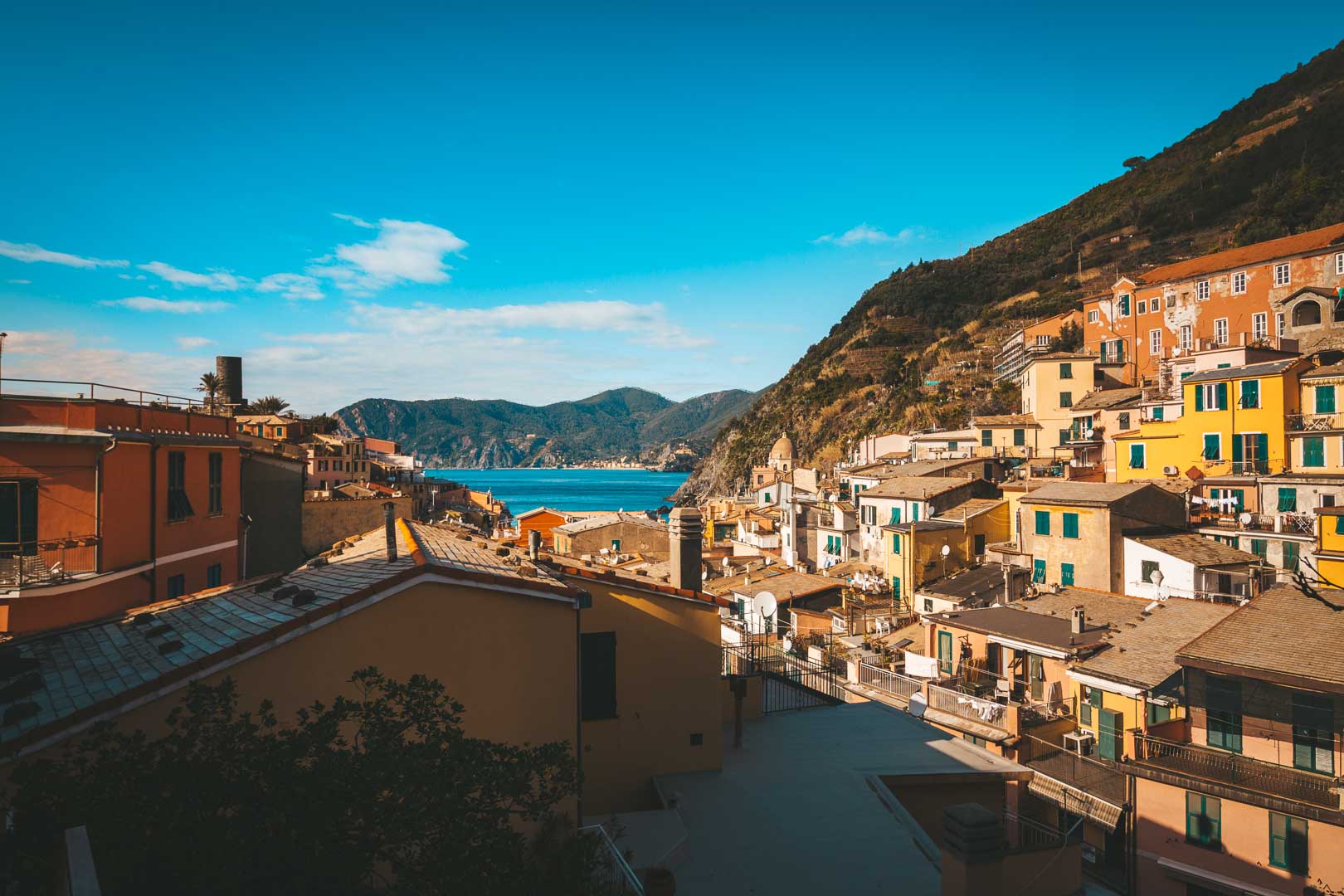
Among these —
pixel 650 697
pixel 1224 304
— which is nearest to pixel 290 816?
pixel 650 697

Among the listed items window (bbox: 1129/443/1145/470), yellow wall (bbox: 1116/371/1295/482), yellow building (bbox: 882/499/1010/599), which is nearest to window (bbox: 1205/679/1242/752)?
yellow wall (bbox: 1116/371/1295/482)

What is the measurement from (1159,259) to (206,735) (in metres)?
95.4

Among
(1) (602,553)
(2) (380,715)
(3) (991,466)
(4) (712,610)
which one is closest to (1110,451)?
(3) (991,466)

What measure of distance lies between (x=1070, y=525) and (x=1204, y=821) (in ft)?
43.9

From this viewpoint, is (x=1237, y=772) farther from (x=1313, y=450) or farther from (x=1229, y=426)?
(x=1229, y=426)

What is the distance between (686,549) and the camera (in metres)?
13.7

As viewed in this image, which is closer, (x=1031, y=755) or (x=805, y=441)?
(x=1031, y=755)

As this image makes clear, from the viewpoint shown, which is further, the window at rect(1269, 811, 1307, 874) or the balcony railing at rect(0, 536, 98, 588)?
the window at rect(1269, 811, 1307, 874)

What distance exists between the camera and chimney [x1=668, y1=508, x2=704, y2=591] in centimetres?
1352

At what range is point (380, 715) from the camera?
210 inches

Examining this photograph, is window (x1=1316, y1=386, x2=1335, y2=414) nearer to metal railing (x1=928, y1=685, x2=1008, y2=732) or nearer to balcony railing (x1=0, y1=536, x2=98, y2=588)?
metal railing (x1=928, y1=685, x2=1008, y2=732)

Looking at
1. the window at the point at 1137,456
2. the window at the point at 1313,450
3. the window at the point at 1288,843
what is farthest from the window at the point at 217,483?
the window at the point at 1137,456

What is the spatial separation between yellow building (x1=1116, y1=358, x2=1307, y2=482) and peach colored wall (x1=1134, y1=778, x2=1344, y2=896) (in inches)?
710

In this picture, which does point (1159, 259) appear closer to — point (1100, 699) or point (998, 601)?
point (998, 601)
